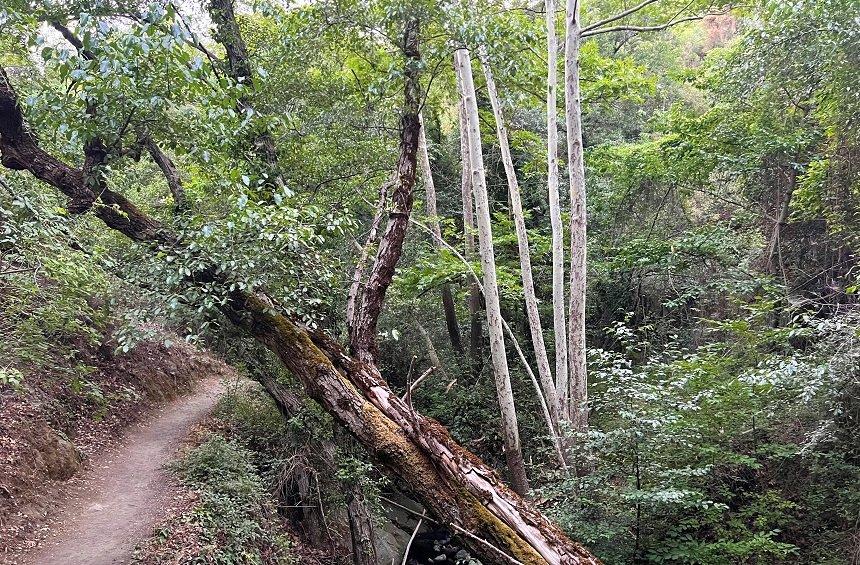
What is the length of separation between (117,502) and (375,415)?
4870 mm

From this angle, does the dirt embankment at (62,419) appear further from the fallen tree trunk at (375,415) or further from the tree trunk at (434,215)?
the tree trunk at (434,215)

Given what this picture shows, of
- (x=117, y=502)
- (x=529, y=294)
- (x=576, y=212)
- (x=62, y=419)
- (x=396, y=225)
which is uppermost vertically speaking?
(x=576, y=212)

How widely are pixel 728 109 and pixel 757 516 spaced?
6.79m

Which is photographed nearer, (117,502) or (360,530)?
(360,530)

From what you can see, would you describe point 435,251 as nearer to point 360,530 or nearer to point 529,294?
point 529,294

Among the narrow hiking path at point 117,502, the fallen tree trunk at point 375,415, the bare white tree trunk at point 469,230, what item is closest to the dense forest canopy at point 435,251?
the fallen tree trunk at point 375,415

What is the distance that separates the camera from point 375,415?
4.22 m

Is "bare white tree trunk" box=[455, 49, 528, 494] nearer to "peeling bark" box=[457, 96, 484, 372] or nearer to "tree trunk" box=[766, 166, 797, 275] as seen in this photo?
"peeling bark" box=[457, 96, 484, 372]

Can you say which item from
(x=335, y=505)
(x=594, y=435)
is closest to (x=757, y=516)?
(x=594, y=435)

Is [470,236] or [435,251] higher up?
[470,236]

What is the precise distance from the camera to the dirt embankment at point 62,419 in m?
6.05

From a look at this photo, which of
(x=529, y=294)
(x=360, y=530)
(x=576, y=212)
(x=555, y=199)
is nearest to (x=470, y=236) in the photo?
(x=529, y=294)

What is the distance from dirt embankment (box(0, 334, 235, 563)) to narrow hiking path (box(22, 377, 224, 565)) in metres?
0.15

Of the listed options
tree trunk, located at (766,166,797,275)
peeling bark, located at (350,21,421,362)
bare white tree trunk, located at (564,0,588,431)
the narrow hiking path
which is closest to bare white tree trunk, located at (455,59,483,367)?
bare white tree trunk, located at (564,0,588,431)
